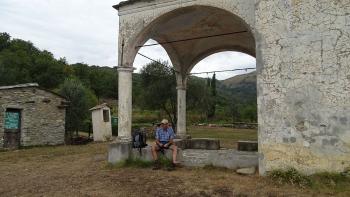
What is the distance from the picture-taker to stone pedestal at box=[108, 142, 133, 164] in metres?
8.86

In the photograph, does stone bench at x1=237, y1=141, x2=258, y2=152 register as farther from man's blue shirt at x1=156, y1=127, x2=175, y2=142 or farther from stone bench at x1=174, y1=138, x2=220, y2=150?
man's blue shirt at x1=156, y1=127, x2=175, y2=142

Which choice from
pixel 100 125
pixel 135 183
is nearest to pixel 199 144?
pixel 135 183

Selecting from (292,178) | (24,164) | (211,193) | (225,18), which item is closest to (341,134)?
(292,178)

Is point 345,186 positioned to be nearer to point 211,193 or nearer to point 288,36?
point 211,193

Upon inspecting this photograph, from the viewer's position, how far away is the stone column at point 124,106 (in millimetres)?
9117

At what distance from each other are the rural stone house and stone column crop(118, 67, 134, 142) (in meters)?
Answer: 9.24

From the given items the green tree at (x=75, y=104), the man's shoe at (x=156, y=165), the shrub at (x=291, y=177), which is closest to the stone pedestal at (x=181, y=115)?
the man's shoe at (x=156, y=165)

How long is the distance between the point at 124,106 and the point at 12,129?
32.5 feet

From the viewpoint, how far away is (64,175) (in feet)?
27.3

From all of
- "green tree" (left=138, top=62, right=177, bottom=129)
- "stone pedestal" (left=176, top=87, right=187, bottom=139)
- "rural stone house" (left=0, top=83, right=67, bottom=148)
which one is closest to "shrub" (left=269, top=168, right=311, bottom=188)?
"stone pedestal" (left=176, top=87, right=187, bottom=139)

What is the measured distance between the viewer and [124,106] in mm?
9164

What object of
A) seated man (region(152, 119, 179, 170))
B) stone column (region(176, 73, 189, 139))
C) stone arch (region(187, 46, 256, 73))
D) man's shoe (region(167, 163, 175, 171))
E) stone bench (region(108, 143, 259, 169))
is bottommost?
man's shoe (region(167, 163, 175, 171))

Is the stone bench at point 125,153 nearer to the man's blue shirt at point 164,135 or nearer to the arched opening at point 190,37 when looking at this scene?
the man's blue shirt at point 164,135

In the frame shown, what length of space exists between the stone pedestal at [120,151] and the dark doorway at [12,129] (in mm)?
9586
